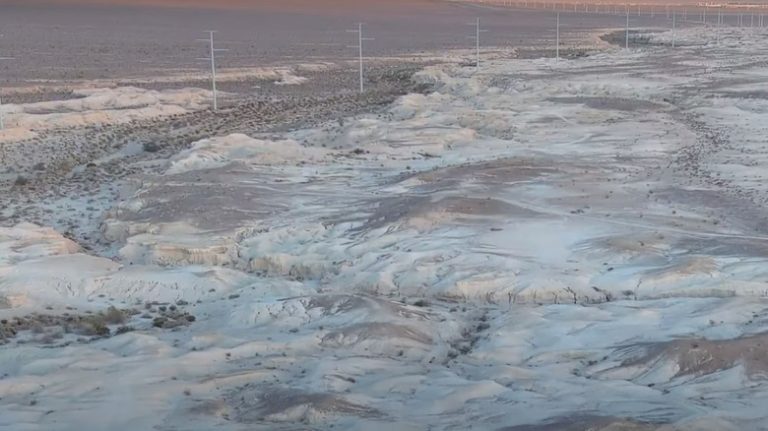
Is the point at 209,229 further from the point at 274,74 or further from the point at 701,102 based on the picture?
the point at 274,74

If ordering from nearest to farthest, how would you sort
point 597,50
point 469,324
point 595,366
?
1. point 595,366
2. point 469,324
3. point 597,50

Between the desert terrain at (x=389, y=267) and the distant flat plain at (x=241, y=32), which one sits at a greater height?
the distant flat plain at (x=241, y=32)

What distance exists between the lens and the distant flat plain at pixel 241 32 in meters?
48.1

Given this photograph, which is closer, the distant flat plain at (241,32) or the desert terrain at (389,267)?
the desert terrain at (389,267)

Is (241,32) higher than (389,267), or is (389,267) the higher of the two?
(241,32)

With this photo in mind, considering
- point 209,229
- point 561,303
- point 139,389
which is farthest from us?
point 209,229

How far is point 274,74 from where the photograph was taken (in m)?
43.5

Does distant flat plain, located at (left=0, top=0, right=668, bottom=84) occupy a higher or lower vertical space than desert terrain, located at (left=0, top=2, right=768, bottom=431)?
higher

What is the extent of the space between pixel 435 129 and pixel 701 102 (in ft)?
34.5

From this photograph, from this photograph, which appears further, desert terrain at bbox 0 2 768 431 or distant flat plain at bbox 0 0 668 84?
distant flat plain at bbox 0 0 668 84

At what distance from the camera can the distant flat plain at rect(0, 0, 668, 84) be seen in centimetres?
4809

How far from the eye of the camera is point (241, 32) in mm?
70062

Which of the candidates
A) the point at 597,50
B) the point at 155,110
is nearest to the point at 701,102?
the point at 155,110

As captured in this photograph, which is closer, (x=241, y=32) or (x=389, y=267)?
(x=389, y=267)
